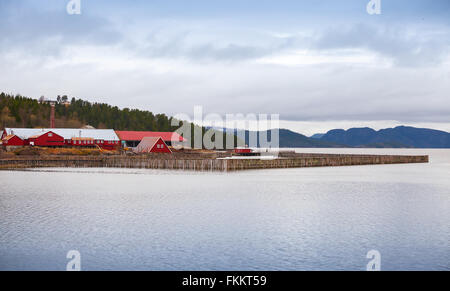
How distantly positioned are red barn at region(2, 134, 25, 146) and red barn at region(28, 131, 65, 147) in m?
1.87

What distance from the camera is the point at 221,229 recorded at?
27203 mm

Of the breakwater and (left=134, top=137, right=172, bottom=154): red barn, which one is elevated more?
(left=134, top=137, right=172, bottom=154): red barn

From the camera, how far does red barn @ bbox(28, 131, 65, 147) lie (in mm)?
106062

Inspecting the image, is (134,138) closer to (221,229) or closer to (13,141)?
(13,141)

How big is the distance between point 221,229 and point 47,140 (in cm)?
8936

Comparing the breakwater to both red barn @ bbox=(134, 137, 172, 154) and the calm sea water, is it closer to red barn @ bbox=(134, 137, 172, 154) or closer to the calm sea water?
red barn @ bbox=(134, 137, 172, 154)

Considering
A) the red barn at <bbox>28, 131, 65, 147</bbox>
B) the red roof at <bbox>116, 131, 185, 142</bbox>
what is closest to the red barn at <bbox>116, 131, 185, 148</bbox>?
the red roof at <bbox>116, 131, 185, 142</bbox>

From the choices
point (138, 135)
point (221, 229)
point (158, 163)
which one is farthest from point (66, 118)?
point (221, 229)

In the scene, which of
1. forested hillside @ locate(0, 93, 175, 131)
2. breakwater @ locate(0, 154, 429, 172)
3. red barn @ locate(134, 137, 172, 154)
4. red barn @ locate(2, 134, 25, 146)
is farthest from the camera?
forested hillside @ locate(0, 93, 175, 131)

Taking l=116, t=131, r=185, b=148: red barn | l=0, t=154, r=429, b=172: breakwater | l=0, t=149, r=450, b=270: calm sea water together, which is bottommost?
l=0, t=149, r=450, b=270: calm sea water
